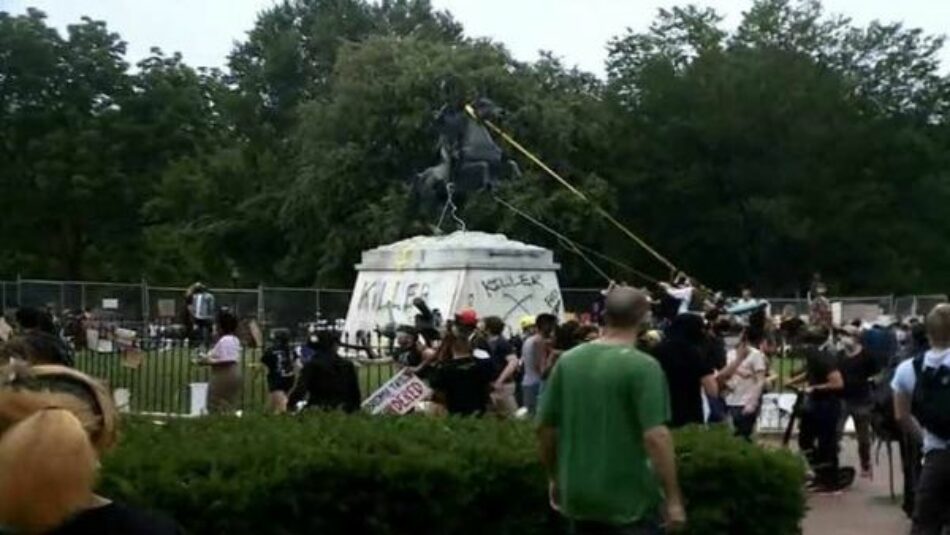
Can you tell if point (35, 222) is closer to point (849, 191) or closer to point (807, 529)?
point (849, 191)

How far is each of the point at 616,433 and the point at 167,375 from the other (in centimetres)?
2029

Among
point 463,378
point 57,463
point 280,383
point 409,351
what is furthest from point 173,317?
point 57,463

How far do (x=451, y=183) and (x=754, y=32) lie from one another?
4537 centimetres

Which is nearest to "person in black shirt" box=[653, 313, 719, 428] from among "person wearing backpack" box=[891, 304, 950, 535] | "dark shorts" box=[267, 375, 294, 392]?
"person wearing backpack" box=[891, 304, 950, 535]

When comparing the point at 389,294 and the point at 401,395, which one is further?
the point at 389,294

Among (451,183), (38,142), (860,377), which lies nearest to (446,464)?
(860,377)

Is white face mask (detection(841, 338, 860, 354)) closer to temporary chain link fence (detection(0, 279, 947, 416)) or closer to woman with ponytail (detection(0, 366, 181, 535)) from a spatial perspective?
temporary chain link fence (detection(0, 279, 947, 416))

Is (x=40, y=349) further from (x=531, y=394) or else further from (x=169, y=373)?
(x=169, y=373)

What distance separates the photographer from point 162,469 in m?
8.67

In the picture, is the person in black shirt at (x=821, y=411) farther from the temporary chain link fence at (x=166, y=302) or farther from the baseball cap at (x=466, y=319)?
the temporary chain link fence at (x=166, y=302)

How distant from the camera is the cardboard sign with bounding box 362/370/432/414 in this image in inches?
617

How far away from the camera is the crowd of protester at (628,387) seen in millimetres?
7523

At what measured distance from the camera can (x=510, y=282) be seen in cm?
3356

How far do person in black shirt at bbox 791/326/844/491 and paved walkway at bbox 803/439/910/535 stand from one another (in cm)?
29
